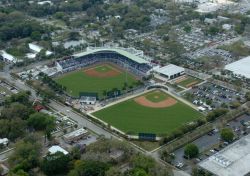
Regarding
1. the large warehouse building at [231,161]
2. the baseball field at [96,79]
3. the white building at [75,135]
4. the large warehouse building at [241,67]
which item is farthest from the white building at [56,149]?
the large warehouse building at [241,67]

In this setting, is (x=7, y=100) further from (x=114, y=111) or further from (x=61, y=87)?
(x=114, y=111)

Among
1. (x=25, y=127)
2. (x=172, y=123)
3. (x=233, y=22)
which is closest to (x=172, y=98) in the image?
(x=172, y=123)

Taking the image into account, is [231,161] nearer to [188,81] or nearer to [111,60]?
[188,81]

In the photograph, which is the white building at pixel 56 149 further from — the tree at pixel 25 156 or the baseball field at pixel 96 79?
the baseball field at pixel 96 79

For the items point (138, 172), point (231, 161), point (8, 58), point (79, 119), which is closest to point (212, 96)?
point (231, 161)

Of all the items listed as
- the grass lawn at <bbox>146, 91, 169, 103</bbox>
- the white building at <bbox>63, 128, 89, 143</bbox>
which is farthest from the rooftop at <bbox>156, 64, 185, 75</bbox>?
the white building at <bbox>63, 128, 89, 143</bbox>

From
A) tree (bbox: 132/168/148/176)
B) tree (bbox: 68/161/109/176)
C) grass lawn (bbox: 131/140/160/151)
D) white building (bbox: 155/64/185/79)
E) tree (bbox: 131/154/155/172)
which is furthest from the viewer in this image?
white building (bbox: 155/64/185/79)

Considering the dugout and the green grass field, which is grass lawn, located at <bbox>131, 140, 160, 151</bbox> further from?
the dugout
